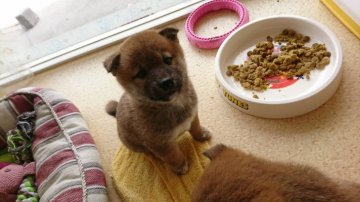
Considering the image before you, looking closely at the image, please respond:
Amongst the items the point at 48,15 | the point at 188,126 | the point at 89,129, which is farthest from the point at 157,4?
the point at 188,126

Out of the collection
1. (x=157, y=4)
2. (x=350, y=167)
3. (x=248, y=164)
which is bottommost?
(x=350, y=167)

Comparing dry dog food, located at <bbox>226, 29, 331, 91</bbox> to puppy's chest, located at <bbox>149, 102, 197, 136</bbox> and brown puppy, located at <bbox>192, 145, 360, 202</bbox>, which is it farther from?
brown puppy, located at <bbox>192, 145, 360, 202</bbox>

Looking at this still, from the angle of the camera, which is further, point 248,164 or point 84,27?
point 84,27

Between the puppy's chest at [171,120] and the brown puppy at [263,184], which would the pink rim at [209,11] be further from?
the brown puppy at [263,184]

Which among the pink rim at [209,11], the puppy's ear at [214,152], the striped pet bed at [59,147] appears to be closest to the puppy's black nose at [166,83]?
the puppy's ear at [214,152]

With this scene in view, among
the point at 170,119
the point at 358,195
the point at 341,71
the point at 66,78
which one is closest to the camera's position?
the point at 358,195

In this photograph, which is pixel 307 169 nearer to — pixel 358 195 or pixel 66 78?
pixel 358 195

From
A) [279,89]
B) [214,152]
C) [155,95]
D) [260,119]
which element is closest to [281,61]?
[279,89]

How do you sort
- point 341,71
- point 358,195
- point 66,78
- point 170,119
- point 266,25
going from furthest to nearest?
point 66,78 → point 266,25 → point 341,71 → point 170,119 → point 358,195

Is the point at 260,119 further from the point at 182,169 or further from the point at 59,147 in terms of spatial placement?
the point at 59,147
